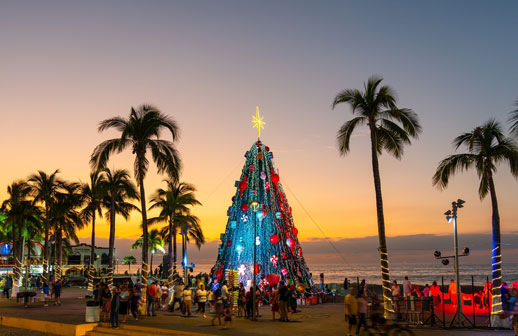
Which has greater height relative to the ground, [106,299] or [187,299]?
[106,299]

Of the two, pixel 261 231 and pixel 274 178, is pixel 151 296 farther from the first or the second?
pixel 274 178

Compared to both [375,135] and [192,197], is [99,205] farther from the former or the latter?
[375,135]

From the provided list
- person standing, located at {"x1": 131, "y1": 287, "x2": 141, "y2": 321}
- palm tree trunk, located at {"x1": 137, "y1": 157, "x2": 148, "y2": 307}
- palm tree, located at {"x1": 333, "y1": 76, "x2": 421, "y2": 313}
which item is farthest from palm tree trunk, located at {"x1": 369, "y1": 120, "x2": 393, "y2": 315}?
palm tree trunk, located at {"x1": 137, "y1": 157, "x2": 148, "y2": 307}

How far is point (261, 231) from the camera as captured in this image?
32938 mm

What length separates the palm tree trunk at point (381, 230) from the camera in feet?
69.1

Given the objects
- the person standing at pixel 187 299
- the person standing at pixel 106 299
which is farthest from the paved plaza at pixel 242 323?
the person standing at pixel 106 299

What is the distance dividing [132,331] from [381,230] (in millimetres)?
11541

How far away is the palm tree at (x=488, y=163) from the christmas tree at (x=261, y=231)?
12.0 metres

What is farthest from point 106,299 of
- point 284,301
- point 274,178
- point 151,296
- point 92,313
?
point 274,178

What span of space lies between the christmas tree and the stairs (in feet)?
39.7

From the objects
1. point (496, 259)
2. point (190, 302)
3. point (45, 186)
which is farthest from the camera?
point (45, 186)

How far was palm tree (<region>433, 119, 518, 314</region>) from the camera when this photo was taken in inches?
816

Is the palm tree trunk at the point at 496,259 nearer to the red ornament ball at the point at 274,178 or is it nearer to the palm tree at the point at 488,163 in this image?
the palm tree at the point at 488,163

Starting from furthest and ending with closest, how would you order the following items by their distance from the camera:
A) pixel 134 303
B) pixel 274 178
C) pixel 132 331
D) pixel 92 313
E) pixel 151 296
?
1. pixel 274 178
2. pixel 151 296
3. pixel 134 303
4. pixel 92 313
5. pixel 132 331
